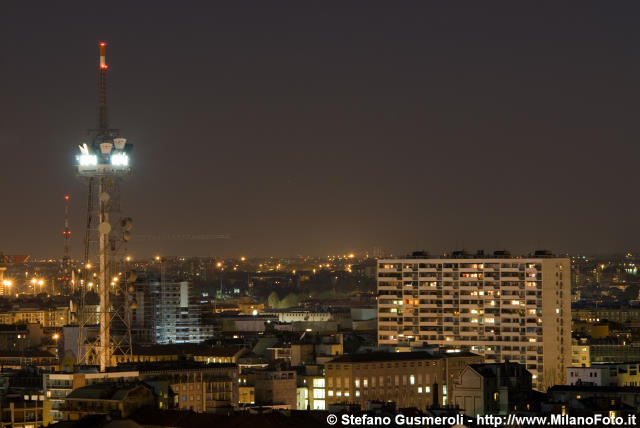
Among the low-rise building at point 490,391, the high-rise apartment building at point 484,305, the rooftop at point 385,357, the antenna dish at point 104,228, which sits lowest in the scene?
the low-rise building at point 490,391

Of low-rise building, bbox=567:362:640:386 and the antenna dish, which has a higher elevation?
the antenna dish

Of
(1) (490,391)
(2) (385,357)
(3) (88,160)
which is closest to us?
(3) (88,160)

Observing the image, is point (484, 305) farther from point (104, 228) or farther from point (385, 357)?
point (104, 228)

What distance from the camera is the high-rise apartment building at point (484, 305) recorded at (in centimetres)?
8525

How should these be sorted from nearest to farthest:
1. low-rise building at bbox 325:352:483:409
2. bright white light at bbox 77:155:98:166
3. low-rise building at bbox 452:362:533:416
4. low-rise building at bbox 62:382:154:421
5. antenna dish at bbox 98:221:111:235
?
low-rise building at bbox 62:382:154:421 < antenna dish at bbox 98:221:111:235 < bright white light at bbox 77:155:98:166 < low-rise building at bbox 452:362:533:416 < low-rise building at bbox 325:352:483:409

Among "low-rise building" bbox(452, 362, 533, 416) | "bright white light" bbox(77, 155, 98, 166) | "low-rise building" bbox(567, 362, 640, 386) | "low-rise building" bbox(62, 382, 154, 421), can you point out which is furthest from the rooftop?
"low-rise building" bbox(62, 382, 154, 421)

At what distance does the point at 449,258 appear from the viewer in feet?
299

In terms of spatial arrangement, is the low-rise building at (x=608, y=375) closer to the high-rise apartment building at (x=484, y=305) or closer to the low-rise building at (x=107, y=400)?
the high-rise apartment building at (x=484, y=305)

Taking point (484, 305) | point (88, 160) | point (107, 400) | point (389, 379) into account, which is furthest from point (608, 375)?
point (107, 400)

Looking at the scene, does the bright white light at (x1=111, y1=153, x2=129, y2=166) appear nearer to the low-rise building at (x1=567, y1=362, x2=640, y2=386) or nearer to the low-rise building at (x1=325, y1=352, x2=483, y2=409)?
the low-rise building at (x1=325, y1=352, x2=483, y2=409)

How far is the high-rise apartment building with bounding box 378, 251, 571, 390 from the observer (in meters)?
85.2

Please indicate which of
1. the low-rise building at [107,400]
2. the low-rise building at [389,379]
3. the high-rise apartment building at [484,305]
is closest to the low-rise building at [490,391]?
the low-rise building at [389,379]

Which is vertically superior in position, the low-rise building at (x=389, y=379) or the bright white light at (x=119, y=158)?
the bright white light at (x=119, y=158)

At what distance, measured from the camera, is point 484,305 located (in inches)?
3489
